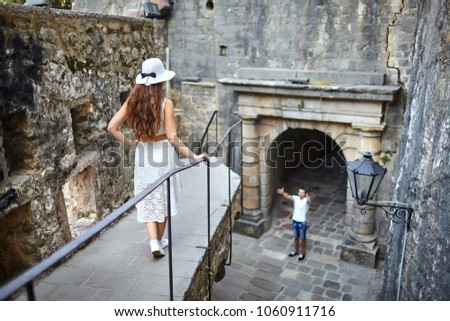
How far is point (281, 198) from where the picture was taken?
1038 centimetres

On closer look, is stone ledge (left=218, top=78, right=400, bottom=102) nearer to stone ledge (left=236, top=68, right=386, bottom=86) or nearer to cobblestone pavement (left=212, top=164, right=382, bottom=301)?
stone ledge (left=236, top=68, right=386, bottom=86)

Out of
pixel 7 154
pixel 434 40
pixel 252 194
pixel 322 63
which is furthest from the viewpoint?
pixel 252 194

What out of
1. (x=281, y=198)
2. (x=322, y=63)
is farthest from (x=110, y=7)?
(x=281, y=198)

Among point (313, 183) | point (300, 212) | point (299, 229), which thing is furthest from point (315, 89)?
point (313, 183)

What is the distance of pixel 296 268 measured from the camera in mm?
7910

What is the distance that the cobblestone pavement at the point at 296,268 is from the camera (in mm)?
7172

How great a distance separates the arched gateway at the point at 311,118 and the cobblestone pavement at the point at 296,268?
35 cm

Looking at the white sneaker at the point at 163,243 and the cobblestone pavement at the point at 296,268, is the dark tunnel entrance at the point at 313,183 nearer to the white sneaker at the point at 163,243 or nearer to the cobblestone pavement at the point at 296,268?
the cobblestone pavement at the point at 296,268

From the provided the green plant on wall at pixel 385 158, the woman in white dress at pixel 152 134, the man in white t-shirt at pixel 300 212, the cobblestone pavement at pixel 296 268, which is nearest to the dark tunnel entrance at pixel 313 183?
the cobblestone pavement at pixel 296 268

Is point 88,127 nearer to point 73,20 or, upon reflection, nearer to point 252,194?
point 73,20

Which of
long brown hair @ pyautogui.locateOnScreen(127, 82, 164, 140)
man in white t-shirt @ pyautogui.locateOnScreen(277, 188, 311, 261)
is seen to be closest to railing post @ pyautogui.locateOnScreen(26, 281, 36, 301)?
long brown hair @ pyautogui.locateOnScreen(127, 82, 164, 140)

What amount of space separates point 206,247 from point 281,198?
272 inches

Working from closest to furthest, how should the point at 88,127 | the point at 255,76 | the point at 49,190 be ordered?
the point at 49,190, the point at 88,127, the point at 255,76

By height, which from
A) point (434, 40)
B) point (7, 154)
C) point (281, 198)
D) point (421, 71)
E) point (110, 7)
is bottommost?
point (281, 198)
